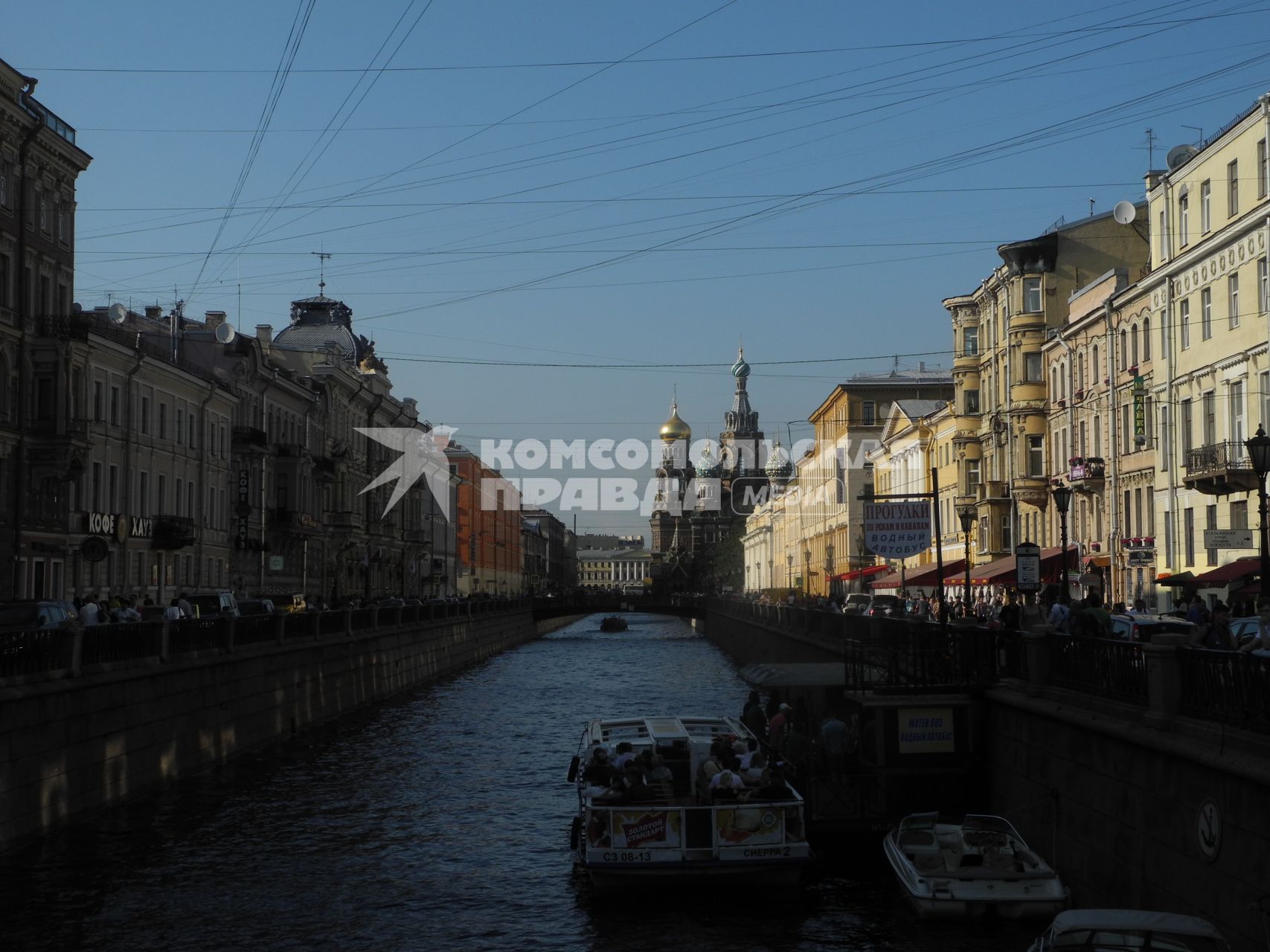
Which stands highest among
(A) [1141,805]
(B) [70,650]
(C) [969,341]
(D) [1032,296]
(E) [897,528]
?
(D) [1032,296]

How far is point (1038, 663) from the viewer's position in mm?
22547

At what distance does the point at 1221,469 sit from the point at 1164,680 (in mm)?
25924

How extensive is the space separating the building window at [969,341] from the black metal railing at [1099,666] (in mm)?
53006

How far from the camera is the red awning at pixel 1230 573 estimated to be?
38812mm

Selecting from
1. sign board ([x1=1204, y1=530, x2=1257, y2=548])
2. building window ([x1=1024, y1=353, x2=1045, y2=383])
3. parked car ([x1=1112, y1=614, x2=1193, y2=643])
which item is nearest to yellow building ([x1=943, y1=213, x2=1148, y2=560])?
building window ([x1=1024, y1=353, x2=1045, y2=383])

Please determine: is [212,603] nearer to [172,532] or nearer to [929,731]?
[172,532]

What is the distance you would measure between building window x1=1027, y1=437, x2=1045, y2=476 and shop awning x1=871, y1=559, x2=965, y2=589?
4885 millimetres

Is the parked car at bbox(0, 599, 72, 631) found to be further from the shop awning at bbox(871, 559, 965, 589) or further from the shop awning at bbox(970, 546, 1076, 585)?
the shop awning at bbox(970, 546, 1076, 585)

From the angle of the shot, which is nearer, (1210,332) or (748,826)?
(748,826)

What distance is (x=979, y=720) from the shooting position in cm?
2475

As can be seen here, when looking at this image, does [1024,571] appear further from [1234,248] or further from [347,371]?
[347,371]

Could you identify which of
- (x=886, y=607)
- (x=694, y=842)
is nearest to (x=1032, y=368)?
(x=886, y=607)

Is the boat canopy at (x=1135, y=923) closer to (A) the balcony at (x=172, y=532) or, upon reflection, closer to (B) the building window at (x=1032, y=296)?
(A) the balcony at (x=172, y=532)

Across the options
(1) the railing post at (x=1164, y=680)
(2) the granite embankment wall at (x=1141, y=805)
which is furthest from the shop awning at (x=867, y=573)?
(1) the railing post at (x=1164, y=680)
